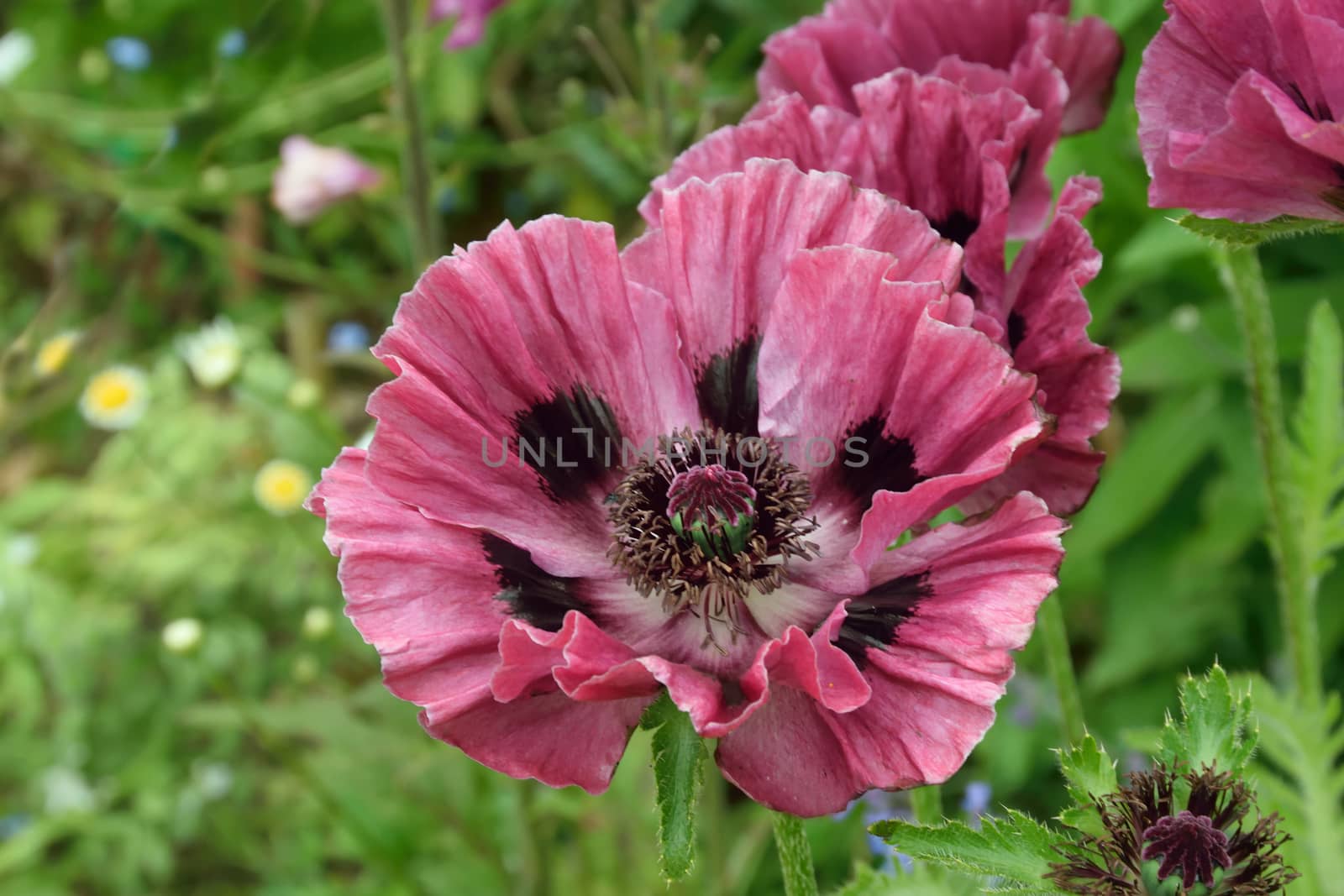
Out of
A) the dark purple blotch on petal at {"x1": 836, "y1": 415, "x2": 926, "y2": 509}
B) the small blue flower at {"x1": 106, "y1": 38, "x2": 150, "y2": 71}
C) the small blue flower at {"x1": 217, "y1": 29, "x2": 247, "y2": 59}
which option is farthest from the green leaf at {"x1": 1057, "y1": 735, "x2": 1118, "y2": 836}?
the small blue flower at {"x1": 106, "y1": 38, "x2": 150, "y2": 71}

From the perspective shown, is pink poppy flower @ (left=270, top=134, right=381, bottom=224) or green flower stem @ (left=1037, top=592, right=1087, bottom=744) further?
pink poppy flower @ (left=270, top=134, right=381, bottom=224)

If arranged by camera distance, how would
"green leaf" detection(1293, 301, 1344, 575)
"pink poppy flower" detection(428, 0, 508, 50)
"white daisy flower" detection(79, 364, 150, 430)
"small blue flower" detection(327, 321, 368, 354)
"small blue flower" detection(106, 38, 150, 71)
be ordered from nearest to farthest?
"green leaf" detection(1293, 301, 1344, 575) → "pink poppy flower" detection(428, 0, 508, 50) → "white daisy flower" detection(79, 364, 150, 430) → "small blue flower" detection(327, 321, 368, 354) → "small blue flower" detection(106, 38, 150, 71)

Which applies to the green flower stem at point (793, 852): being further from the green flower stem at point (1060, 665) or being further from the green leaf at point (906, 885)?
the green flower stem at point (1060, 665)

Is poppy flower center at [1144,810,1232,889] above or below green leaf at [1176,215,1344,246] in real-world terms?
below

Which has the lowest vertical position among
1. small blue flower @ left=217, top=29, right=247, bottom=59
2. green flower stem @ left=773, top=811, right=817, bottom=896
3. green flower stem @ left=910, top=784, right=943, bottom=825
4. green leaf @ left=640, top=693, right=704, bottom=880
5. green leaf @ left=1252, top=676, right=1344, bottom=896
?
green leaf @ left=1252, top=676, right=1344, bottom=896

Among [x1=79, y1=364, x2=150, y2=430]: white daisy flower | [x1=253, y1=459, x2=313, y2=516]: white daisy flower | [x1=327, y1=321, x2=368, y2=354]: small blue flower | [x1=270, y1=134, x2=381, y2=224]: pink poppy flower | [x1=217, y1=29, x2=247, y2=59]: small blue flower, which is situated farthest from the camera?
[x1=327, y1=321, x2=368, y2=354]: small blue flower

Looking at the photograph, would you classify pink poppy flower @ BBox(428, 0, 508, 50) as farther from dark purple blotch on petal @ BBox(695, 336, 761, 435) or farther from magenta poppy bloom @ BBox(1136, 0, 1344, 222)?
magenta poppy bloom @ BBox(1136, 0, 1344, 222)

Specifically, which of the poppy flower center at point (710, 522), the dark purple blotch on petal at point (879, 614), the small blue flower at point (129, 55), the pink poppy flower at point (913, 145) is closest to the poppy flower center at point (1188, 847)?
the dark purple blotch on petal at point (879, 614)
